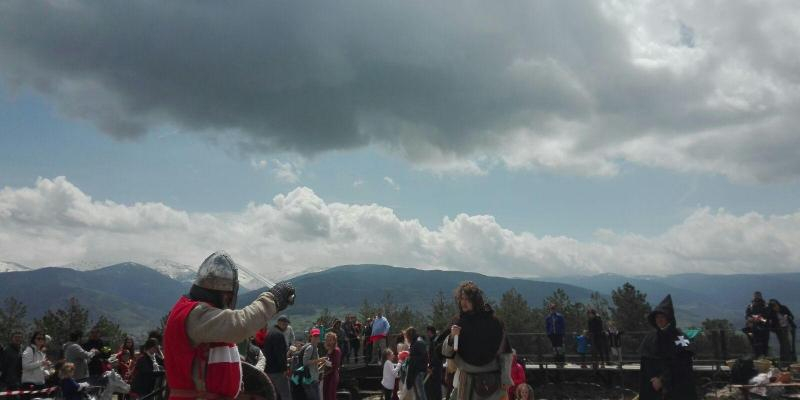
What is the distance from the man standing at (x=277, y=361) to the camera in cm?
919

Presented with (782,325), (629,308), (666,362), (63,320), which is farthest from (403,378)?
(63,320)

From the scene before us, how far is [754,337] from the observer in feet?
45.6

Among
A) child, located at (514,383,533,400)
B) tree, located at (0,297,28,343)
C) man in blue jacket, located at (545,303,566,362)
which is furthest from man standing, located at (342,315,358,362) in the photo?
tree, located at (0,297,28,343)

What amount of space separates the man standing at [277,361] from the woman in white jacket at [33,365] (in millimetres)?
5663

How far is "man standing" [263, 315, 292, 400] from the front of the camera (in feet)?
30.1

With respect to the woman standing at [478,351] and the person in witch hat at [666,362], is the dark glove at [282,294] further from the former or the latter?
the person in witch hat at [666,362]

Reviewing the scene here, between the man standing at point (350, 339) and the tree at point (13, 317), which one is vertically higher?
the man standing at point (350, 339)

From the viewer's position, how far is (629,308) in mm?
56750

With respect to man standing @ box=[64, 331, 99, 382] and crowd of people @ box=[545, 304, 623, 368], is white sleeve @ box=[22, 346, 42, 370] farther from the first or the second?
crowd of people @ box=[545, 304, 623, 368]

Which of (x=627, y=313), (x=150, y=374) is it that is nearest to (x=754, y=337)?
(x=150, y=374)

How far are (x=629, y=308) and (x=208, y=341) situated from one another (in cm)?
6032

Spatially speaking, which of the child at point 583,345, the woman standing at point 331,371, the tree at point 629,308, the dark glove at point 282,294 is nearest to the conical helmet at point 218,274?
the dark glove at point 282,294

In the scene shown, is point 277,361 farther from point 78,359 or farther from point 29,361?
point 29,361

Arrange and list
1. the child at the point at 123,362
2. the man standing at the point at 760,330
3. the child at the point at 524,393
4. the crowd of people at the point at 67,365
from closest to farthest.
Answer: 1. the child at the point at 524,393
2. the crowd of people at the point at 67,365
3. the child at the point at 123,362
4. the man standing at the point at 760,330
